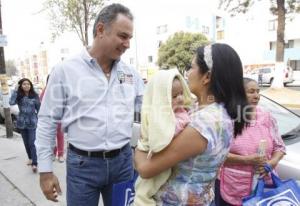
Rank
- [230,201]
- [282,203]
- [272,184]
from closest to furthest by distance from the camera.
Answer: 1. [282,203]
2. [272,184]
3. [230,201]

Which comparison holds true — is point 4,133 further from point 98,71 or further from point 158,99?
point 158,99

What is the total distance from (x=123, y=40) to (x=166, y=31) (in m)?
42.1

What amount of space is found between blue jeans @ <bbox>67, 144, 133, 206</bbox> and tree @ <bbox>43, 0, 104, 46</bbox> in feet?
41.9

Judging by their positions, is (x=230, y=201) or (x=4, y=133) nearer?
(x=230, y=201)

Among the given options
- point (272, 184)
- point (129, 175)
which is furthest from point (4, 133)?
point (272, 184)

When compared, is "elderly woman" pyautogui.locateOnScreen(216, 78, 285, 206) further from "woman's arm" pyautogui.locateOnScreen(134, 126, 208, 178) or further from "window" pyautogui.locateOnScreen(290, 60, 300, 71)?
"window" pyautogui.locateOnScreen(290, 60, 300, 71)

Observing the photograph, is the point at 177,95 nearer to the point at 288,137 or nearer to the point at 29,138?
Answer: the point at 288,137

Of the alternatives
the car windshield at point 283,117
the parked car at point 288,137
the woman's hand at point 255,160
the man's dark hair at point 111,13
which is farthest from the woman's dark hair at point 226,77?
the car windshield at point 283,117

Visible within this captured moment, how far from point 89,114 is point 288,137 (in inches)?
80.4

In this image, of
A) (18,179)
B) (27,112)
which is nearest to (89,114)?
(18,179)

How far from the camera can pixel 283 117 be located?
3.63 metres

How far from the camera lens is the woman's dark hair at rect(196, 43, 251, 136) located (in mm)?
1550

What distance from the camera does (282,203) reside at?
6.23ft

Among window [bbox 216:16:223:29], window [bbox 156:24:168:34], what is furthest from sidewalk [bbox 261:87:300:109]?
window [bbox 156:24:168:34]
